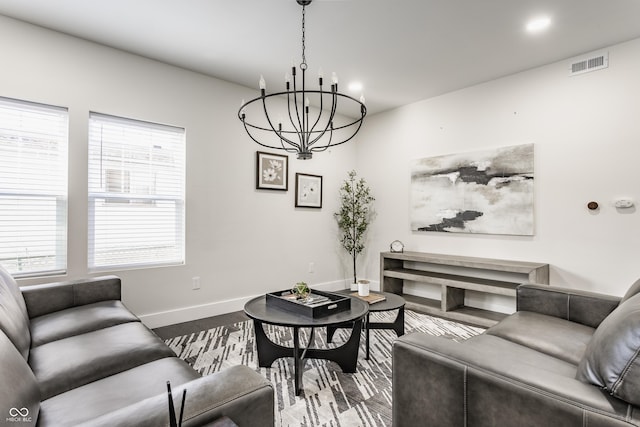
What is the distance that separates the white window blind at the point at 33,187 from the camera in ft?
8.62

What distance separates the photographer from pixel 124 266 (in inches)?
125

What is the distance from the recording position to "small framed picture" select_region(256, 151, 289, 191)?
410cm

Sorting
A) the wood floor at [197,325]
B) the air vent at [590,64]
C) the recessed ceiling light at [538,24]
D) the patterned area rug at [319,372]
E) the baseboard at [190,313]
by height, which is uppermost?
the recessed ceiling light at [538,24]

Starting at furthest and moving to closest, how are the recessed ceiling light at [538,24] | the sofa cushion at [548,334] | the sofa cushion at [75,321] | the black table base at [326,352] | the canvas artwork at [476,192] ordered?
the canvas artwork at [476,192] → the recessed ceiling light at [538,24] → the black table base at [326,352] → the sofa cushion at [75,321] → the sofa cushion at [548,334]

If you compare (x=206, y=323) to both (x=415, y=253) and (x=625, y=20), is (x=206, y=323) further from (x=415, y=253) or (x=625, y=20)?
(x=625, y=20)

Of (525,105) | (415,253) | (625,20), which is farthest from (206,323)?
(625,20)

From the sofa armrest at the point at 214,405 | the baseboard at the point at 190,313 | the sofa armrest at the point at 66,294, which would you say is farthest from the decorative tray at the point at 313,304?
the baseboard at the point at 190,313

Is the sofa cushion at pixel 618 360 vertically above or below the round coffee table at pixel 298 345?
above

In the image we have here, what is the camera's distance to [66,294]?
92.4 inches

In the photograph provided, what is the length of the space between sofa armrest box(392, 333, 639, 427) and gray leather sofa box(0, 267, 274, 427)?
2.13 feet

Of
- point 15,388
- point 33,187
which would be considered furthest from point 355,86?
point 15,388

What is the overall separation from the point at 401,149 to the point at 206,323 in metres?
3.36

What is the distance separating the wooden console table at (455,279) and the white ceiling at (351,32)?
2.06 meters

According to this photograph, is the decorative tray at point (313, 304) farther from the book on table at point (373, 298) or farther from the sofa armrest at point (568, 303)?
the sofa armrest at point (568, 303)
